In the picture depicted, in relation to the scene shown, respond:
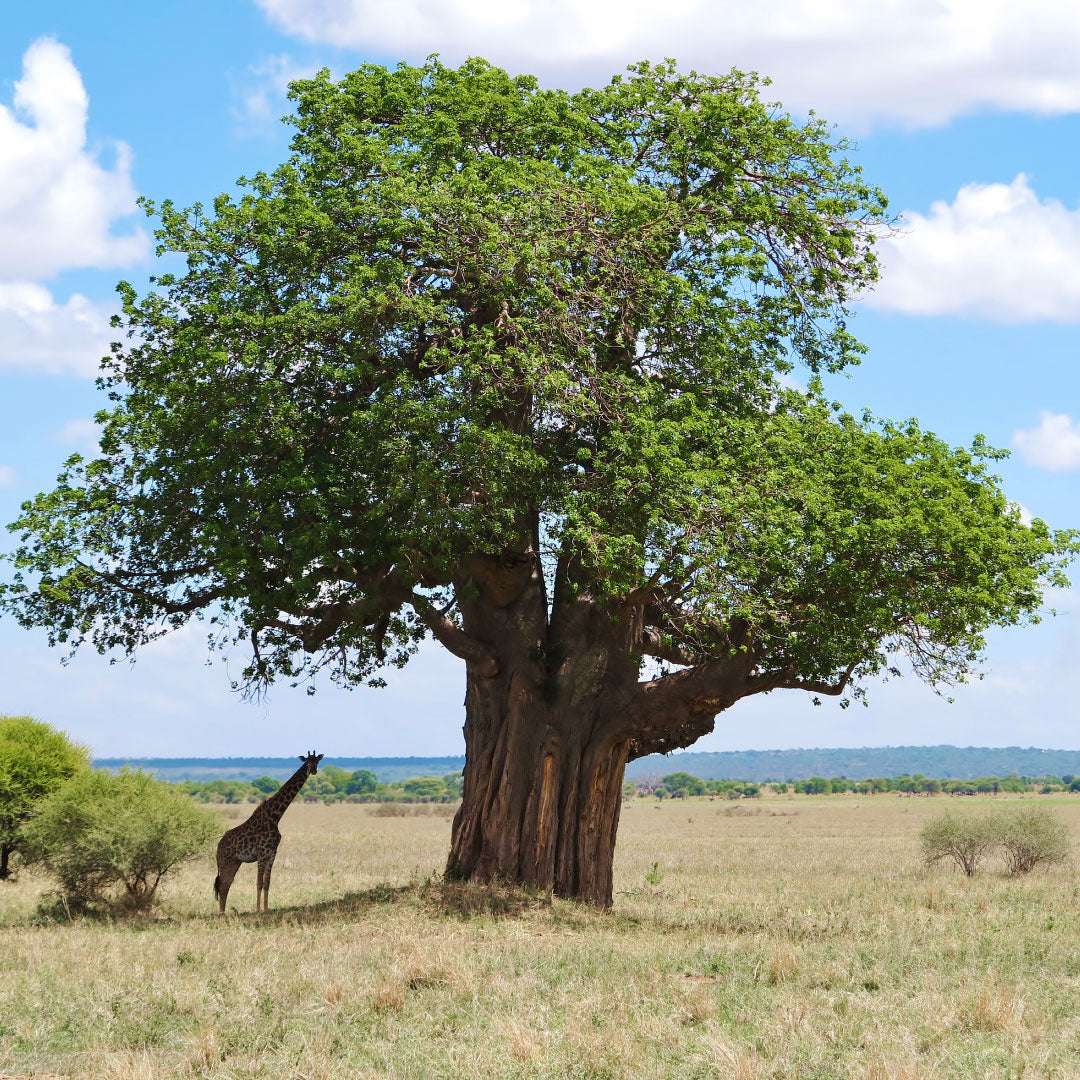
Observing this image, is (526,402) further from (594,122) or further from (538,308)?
(594,122)

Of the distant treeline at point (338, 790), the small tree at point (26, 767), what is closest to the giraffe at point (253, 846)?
the small tree at point (26, 767)

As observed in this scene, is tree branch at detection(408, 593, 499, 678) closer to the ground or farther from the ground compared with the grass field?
farther from the ground

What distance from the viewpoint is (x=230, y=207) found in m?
17.4

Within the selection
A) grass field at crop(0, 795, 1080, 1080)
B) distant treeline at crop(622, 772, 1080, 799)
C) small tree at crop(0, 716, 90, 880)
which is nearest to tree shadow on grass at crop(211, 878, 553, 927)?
grass field at crop(0, 795, 1080, 1080)

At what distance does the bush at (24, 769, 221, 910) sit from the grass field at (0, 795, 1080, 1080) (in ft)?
2.68

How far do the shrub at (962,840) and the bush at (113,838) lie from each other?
19.6 meters

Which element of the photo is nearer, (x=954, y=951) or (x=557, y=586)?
(x=954, y=951)

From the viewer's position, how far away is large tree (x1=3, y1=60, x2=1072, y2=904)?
51.2ft

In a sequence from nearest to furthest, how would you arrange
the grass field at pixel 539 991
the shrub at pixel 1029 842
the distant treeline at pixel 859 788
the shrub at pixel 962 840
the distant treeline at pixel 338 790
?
the grass field at pixel 539 991, the shrub at pixel 1029 842, the shrub at pixel 962 840, the distant treeline at pixel 338 790, the distant treeline at pixel 859 788

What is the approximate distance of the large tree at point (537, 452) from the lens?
614 inches

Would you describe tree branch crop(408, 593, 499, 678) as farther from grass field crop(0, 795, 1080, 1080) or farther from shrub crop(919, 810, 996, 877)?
shrub crop(919, 810, 996, 877)

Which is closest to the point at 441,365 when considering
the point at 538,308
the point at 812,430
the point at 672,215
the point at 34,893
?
the point at 538,308

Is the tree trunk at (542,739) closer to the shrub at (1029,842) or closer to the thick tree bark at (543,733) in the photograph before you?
the thick tree bark at (543,733)

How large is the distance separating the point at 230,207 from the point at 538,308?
185 inches
